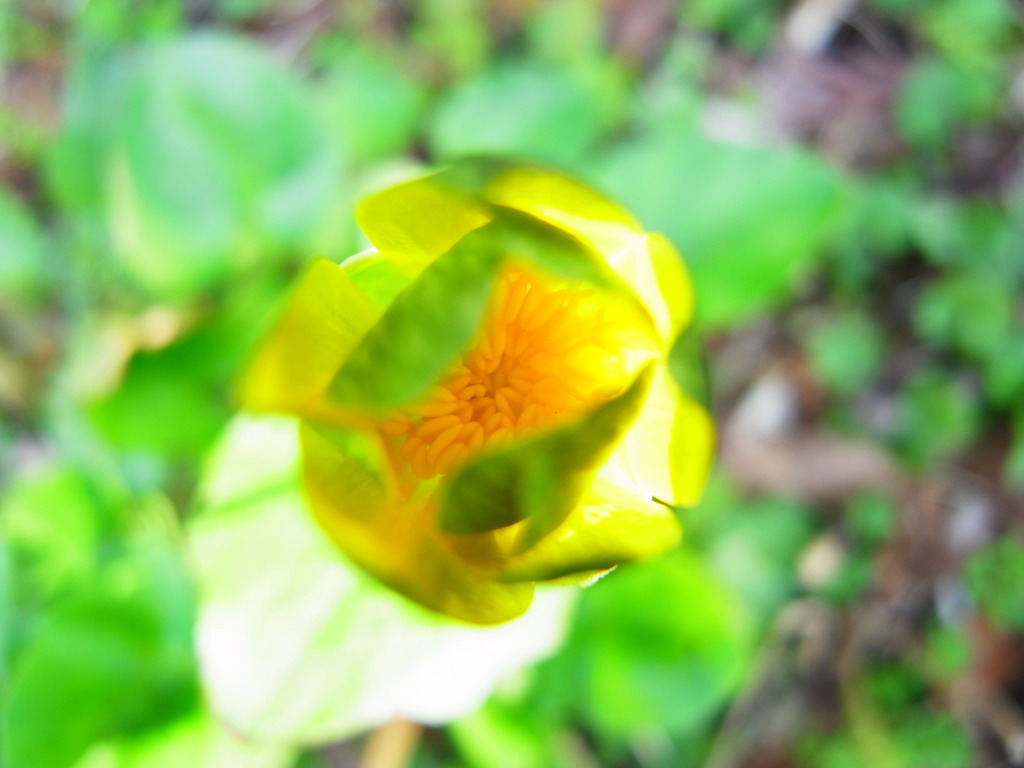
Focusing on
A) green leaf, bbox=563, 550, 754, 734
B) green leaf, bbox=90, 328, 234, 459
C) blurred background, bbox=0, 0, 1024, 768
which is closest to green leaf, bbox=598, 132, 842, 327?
blurred background, bbox=0, 0, 1024, 768

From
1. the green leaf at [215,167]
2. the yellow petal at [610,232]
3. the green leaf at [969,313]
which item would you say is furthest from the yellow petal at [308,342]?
the green leaf at [969,313]

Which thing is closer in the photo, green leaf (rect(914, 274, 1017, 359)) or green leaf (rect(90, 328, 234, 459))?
green leaf (rect(90, 328, 234, 459))

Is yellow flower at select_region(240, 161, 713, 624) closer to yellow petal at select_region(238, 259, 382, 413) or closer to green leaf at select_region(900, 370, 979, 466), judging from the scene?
yellow petal at select_region(238, 259, 382, 413)

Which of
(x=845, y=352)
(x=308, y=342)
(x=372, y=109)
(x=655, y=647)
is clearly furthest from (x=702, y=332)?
(x=308, y=342)

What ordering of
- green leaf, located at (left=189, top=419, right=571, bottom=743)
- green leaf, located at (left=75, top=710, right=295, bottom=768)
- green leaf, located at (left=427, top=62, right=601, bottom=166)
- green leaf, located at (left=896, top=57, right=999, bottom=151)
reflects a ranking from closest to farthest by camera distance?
green leaf, located at (left=189, top=419, right=571, bottom=743)
green leaf, located at (left=75, top=710, right=295, bottom=768)
green leaf, located at (left=427, top=62, right=601, bottom=166)
green leaf, located at (left=896, top=57, right=999, bottom=151)

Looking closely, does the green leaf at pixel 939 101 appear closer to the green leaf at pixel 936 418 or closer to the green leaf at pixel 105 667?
the green leaf at pixel 936 418

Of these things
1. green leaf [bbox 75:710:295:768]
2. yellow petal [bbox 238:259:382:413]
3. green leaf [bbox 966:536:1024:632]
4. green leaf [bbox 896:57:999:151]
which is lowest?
green leaf [bbox 966:536:1024:632]

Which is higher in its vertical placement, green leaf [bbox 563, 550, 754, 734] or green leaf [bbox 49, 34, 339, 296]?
green leaf [bbox 49, 34, 339, 296]
